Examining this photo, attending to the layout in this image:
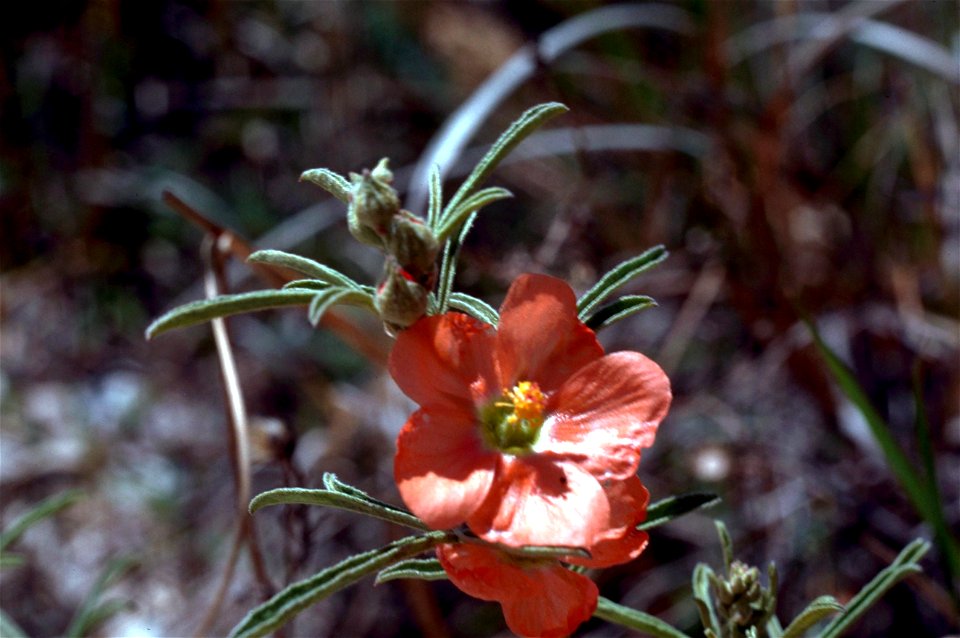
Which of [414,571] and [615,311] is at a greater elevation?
[615,311]

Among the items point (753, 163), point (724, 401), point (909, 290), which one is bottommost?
point (724, 401)

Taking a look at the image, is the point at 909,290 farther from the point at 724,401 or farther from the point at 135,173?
the point at 135,173

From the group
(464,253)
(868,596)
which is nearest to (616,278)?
(868,596)

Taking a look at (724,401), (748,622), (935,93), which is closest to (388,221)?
(748,622)

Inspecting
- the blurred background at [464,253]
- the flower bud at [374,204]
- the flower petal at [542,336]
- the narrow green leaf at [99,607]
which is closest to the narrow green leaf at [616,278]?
the flower petal at [542,336]

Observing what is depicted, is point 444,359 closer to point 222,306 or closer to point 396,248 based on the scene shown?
point 396,248

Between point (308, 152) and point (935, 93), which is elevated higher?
point (935, 93)
